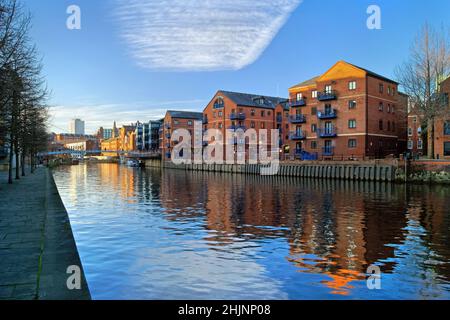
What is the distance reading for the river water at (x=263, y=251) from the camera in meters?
8.66

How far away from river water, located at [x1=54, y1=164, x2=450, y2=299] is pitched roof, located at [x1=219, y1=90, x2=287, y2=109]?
60.6 meters

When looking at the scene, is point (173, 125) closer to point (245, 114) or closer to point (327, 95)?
point (245, 114)

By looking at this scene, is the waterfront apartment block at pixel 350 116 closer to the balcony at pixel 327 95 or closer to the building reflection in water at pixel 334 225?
the balcony at pixel 327 95

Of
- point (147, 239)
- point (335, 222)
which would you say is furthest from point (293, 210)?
point (147, 239)

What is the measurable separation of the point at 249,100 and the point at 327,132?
97.2 ft

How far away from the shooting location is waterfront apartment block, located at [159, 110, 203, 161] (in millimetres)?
106812

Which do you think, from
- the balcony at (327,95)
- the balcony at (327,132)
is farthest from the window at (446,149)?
the balcony at (327,95)

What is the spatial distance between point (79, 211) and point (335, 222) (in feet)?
46.1

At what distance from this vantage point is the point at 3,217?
1394 centimetres

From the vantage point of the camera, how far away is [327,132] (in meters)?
57.9

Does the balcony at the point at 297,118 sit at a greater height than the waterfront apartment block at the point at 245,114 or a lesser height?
lesser

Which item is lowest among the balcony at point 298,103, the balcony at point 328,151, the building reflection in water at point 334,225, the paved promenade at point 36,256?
the building reflection in water at point 334,225

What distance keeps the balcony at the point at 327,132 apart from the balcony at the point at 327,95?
4702mm
